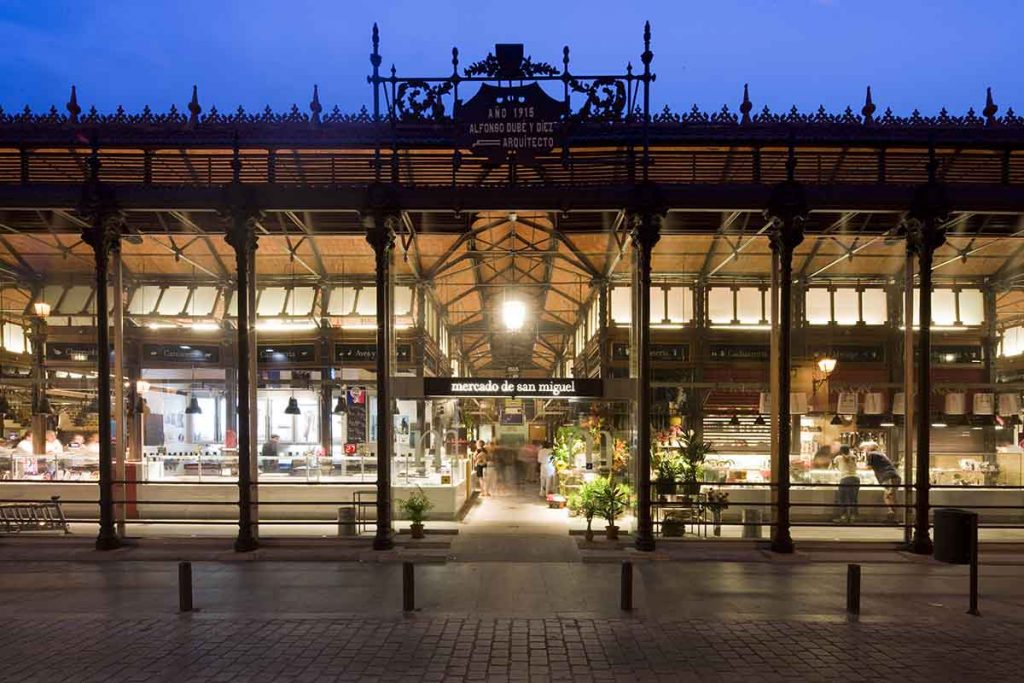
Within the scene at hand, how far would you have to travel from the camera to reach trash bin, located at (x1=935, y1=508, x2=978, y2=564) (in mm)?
8703

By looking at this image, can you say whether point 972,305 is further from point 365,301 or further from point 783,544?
point 365,301

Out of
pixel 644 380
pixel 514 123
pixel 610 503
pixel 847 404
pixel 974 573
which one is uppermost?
pixel 514 123

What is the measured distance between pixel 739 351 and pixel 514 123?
968cm

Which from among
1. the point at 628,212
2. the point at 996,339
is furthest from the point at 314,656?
the point at 996,339

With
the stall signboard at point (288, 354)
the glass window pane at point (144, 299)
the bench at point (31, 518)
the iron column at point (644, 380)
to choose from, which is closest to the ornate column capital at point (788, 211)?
the iron column at point (644, 380)

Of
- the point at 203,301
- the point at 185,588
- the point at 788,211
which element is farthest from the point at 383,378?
the point at 203,301

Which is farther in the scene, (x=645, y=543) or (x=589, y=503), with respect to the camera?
(x=589, y=503)

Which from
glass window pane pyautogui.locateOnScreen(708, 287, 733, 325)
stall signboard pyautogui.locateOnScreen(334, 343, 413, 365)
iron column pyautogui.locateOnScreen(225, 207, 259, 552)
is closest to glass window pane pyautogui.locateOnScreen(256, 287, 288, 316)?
stall signboard pyautogui.locateOnScreen(334, 343, 413, 365)

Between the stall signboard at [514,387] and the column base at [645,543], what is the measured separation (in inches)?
118

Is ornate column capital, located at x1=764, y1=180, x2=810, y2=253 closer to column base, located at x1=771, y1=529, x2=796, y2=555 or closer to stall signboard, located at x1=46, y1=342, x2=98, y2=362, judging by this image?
column base, located at x1=771, y1=529, x2=796, y2=555

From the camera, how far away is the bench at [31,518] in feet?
42.7

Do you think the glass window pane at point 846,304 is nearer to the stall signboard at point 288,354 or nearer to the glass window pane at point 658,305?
the glass window pane at point 658,305

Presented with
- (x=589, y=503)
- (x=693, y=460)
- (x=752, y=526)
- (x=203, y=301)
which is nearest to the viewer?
(x=589, y=503)

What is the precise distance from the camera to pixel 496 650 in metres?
7.40
